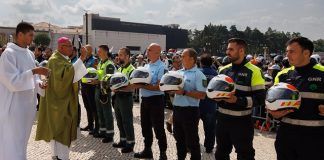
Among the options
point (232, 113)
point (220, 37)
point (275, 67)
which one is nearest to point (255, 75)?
point (232, 113)

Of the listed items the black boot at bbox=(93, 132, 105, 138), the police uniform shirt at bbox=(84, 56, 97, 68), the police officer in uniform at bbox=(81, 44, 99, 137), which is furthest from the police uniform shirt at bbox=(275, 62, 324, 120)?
the police uniform shirt at bbox=(84, 56, 97, 68)

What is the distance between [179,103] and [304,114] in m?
2.32

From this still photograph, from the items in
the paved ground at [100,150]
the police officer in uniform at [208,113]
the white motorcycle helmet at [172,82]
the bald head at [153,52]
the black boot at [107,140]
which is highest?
the bald head at [153,52]

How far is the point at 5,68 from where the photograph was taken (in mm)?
5762

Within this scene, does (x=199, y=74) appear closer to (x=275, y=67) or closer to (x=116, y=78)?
(x=116, y=78)

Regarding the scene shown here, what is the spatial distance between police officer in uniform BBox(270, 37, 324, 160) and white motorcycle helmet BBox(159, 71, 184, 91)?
1.84 m

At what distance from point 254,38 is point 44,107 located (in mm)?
121722

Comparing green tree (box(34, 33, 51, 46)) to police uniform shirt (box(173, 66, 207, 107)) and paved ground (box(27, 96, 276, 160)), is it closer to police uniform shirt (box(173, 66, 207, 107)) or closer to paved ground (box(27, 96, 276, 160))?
paved ground (box(27, 96, 276, 160))

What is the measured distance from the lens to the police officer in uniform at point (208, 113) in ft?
27.1

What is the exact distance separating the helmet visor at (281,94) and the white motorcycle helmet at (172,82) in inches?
69.7

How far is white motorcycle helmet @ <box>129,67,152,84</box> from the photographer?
22.0 ft

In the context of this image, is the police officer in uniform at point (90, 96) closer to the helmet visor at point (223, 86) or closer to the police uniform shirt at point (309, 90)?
the helmet visor at point (223, 86)

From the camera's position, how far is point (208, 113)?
855 centimetres

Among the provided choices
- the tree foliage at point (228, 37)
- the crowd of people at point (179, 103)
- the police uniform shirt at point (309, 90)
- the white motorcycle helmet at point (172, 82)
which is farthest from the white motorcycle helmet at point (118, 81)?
the tree foliage at point (228, 37)
